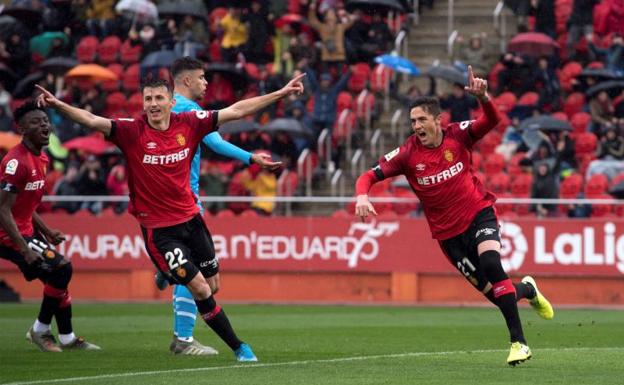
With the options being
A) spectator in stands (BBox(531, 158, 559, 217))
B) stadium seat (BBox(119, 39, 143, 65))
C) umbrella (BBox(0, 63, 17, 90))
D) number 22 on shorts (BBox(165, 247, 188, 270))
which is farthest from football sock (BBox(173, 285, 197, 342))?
umbrella (BBox(0, 63, 17, 90))

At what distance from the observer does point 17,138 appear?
25312 mm

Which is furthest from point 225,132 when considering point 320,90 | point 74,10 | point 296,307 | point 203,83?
point 203,83

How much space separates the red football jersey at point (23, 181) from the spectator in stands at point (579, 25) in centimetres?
1459

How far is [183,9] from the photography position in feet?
95.5

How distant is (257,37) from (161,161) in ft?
55.7

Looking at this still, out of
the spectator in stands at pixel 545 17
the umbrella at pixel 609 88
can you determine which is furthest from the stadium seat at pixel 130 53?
the umbrella at pixel 609 88

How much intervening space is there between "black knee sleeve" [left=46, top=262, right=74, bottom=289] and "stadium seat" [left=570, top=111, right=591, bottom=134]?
12.7m

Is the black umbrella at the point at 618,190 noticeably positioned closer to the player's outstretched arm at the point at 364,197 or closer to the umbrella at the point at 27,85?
the player's outstretched arm at the point at 364,197

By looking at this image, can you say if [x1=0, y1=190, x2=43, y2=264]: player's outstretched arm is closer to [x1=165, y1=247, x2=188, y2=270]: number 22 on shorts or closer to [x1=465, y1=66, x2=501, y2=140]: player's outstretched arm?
[x1=165, y1=247, x2=188, y2=270]: number 22 on shorts

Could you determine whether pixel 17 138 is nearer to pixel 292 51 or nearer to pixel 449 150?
pixel 292 51

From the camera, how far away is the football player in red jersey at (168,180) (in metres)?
12.1

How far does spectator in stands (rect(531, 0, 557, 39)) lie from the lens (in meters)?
26.6

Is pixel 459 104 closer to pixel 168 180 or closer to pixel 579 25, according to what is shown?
pixel 579 25

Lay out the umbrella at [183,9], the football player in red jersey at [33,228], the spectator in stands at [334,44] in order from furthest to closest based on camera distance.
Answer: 1. the umbrella at [183,9]
2. the spectator in stands at [334,44]
3. the football player in red jersey at [33,228]
